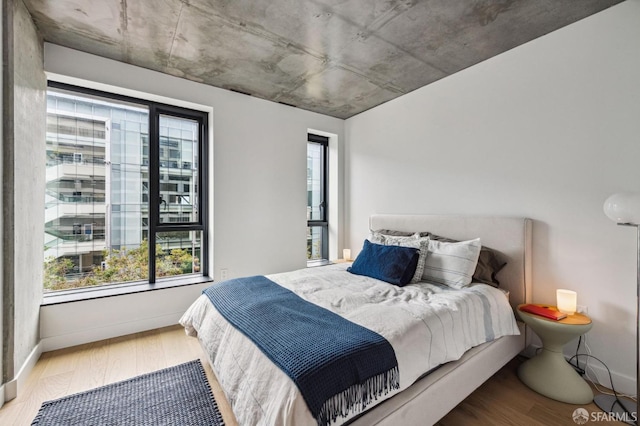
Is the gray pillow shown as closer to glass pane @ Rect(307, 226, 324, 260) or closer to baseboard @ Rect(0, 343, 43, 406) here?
glass pane @ Rect(307, 226, 324, 260)

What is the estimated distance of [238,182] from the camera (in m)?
3.38

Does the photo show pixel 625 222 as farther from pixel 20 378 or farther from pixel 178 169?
pixel 20 378

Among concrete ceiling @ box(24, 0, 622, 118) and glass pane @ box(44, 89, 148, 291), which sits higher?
concrete ceiling @ box(24, 0, 622, 118)

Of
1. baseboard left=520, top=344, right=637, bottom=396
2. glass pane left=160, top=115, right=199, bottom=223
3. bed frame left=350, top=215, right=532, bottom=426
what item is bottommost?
baseboard left=520, top=344, right=637, bottom=396

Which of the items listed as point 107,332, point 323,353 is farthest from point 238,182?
point 323,353

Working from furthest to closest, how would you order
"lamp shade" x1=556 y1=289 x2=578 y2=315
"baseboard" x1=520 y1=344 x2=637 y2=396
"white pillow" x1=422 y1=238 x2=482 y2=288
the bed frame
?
"white pillow" x1=422 y1=238 x2=482 y2=288 < "lamp shade" x1=556 y1=289 x2=578 y2=315 < "baseboard" x1=520 y1=344 x2=637 y2=396 < the bed frame

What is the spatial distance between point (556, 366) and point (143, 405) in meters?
2.76

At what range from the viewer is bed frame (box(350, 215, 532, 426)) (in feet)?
4.51

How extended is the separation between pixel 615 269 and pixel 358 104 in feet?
9.78

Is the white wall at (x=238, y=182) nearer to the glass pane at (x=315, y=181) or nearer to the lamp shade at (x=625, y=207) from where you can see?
the glass pane at (x=315, y=181)

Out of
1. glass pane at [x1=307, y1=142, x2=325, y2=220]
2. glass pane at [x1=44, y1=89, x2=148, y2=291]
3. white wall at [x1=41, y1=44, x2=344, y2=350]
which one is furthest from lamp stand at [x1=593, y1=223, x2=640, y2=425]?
glass pane at [x1=44, y1=89, x2=148, y2=291]

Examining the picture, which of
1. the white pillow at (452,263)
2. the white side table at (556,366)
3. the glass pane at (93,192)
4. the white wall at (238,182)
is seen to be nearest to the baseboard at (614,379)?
the white side table at (556,366)

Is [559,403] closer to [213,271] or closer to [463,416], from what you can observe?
[463,416]

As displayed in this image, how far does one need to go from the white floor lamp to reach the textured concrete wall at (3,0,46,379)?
12.3ft
